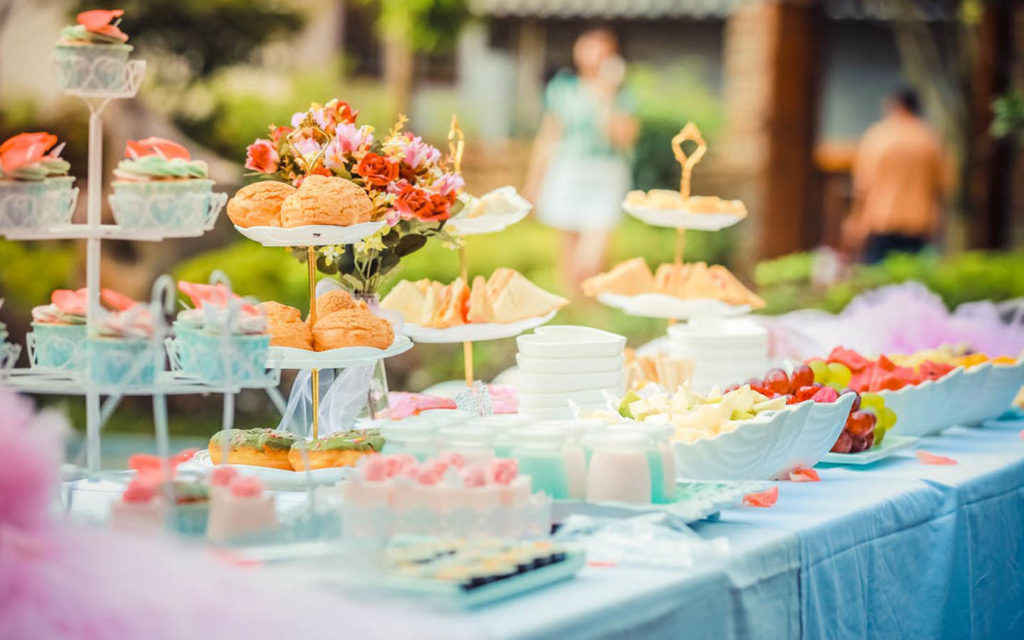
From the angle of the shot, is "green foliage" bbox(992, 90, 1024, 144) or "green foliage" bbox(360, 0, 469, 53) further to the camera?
"green foliage" bbox(360, 0, 469, 53)

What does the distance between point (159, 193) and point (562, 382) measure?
100 cm

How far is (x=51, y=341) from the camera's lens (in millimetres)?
2365

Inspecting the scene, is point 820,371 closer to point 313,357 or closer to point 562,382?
point 562,382

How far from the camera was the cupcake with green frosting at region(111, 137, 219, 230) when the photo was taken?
2.29 metres

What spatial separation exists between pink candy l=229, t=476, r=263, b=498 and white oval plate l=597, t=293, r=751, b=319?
1.76m

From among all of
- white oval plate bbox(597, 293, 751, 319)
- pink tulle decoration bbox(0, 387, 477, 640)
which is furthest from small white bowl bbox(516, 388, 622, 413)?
pink tulle decoration bbox(0, 387, 477, 640)

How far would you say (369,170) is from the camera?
9.29 ft

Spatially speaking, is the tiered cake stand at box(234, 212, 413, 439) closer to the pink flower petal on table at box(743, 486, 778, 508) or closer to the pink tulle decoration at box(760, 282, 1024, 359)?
the pink flower petal on table at box(743, 486, 778, 508)

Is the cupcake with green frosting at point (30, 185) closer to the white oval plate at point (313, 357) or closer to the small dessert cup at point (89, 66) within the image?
the small dessert cup at point (89, 66)

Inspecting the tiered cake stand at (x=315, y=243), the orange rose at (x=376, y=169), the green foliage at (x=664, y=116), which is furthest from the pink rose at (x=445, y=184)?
the green foliage at (x=664, y=116)

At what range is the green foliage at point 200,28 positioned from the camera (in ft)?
38.0

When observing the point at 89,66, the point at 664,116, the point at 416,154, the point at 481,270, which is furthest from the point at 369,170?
the point at 664,116

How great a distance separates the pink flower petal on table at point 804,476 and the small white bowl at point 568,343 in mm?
464

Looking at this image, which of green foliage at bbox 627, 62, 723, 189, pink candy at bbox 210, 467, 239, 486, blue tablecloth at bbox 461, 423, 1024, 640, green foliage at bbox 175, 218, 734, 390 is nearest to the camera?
blue tablecloth at bbox 461, 423, 1024, 640
